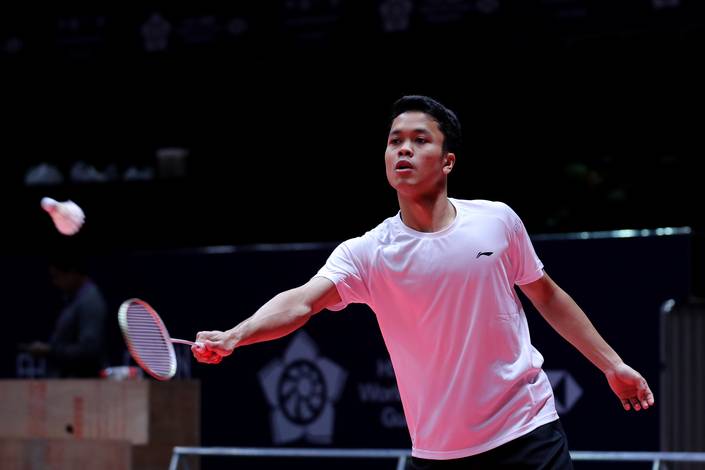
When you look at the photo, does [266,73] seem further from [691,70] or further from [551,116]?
[691,70]

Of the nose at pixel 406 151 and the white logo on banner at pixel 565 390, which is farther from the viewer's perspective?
the white logo on banner at pixel 565 390

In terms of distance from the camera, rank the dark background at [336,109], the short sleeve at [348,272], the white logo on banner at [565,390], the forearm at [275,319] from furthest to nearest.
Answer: the dark background at [336,109] < the white logo on banner at [565,390] < the short sleeve at [348,272] < the forearm at [275,319]

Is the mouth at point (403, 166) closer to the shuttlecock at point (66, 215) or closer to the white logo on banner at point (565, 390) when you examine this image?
the shuttlecock at point (66, 215)

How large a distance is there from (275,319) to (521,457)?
912 millimetres

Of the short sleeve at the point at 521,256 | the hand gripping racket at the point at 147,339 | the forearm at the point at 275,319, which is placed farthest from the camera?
the short sleeve at the point at 521,256

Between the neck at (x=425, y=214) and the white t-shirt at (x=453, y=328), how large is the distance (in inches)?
1.7

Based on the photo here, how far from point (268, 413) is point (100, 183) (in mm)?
2420

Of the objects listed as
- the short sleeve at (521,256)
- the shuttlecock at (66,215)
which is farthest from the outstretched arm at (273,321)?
the shuttlecock at (66,215)

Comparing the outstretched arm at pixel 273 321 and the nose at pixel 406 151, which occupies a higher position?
the nose at pixel 406 151

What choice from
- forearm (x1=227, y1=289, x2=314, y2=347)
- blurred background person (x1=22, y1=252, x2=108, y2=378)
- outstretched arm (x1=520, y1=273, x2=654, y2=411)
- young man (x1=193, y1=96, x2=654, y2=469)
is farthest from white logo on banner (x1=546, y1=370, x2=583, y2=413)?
forearm (x1=227, y1=289, x2=314, y2=347)

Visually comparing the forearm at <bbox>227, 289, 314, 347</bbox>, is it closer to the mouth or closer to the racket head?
the racket head

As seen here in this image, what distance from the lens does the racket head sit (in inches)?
152

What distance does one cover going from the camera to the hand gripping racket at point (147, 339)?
12.6 ft

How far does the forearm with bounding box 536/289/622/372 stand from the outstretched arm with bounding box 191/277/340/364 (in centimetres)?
78
